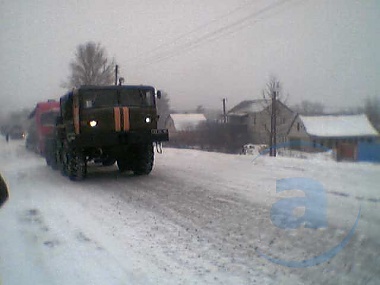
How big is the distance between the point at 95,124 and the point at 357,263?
7.91 m

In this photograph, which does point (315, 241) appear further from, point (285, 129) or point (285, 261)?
point (285, 129)

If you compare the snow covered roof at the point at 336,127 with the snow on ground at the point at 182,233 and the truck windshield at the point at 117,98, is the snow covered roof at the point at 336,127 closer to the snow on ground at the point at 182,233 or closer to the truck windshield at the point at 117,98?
the snow on ground at the point at 182,233

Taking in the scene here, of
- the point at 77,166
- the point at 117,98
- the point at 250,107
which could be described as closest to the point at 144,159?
the point at 77,166

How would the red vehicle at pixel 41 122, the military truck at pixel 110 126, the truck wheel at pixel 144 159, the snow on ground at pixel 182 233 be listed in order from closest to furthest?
the snow on ground at pixel 182 233
the military truck at pixel 110 126
the truck wheel at pixel 144 159
the red vehicle at pixel 41 122

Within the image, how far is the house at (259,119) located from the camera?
23.4 metres

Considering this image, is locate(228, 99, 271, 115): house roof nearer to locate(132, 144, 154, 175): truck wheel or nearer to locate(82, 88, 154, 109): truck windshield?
locate(132, 144, 154, 175): truck wheel

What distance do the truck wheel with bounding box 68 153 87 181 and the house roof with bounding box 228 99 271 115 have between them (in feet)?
60.4

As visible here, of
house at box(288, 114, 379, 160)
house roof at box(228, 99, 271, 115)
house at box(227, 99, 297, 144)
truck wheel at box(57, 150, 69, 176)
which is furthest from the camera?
house roof at box(228, 99, 271, 115)

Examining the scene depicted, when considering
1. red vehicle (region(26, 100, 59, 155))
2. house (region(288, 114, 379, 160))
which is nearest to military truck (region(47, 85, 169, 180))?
house (region(288, 114, 379, 160))

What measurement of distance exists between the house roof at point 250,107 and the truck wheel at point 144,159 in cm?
1684

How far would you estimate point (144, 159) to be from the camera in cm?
1212

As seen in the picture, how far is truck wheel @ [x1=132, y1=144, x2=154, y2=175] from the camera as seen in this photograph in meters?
12.1

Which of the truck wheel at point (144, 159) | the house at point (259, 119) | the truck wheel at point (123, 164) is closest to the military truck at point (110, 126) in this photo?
the truck wheel at point (144, 159)

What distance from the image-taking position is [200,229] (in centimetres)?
596
